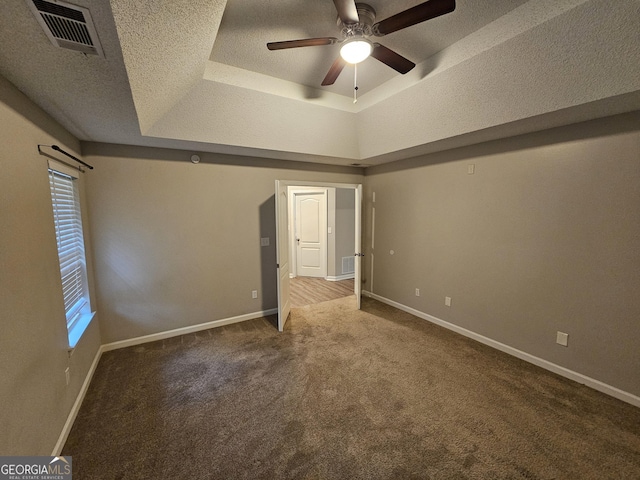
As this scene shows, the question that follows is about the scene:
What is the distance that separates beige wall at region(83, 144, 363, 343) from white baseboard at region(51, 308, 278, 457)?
2.5 inches

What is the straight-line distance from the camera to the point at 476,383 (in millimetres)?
2326

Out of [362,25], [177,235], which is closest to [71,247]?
[177,235]

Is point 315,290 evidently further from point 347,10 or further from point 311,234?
point 347,10

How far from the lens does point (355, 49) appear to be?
1800 millimetres

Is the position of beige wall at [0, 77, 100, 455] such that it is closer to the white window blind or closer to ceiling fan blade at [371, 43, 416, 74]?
the white window blind

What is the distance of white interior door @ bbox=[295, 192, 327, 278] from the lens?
19.0 ft

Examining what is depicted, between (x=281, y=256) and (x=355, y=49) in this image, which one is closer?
(x=355, y=49)

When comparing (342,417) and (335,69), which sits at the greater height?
(335,69)

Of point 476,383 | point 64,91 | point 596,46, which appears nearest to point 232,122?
point 64,91

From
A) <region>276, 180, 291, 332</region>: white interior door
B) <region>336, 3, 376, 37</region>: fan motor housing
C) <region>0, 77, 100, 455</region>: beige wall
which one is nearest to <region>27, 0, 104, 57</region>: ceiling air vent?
<region>0, 77, 100, 455</region>: beige wall

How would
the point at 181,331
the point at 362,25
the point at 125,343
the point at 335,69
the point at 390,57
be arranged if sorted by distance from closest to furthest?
1. the point at 362,25
2. the point at 390,57
3. the point at 335,69
4. the point at 125,343
5. the point at 181,331

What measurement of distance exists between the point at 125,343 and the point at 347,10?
12.8 feet

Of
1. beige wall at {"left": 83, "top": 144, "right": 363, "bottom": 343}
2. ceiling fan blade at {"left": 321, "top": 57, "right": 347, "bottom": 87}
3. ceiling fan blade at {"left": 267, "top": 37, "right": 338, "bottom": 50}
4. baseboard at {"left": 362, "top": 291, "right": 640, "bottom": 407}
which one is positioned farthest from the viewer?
beige wall at {"left": 83, "top": 144, "right": 363, "bottom": 343}

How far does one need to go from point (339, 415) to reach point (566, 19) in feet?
10.2
